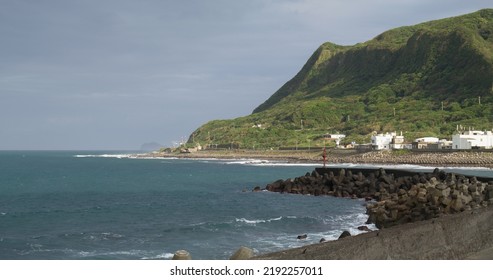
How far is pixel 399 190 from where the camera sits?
143ft

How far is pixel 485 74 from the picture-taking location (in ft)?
652

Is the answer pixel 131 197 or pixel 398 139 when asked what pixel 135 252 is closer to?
pixel 131 197

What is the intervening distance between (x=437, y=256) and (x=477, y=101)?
18530cm

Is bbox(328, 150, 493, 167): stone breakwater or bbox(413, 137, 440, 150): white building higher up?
bbox(413, 137, 440, 150): white building

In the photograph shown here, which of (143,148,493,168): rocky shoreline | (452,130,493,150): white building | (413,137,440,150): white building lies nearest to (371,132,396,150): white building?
(143,148,493,168): rocky shoreline

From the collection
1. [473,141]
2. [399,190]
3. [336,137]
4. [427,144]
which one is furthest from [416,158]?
[399,190]

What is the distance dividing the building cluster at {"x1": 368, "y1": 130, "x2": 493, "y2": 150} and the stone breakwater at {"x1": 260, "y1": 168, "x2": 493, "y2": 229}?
6907 centimetres

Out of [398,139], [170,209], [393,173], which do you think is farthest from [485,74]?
[170,209]

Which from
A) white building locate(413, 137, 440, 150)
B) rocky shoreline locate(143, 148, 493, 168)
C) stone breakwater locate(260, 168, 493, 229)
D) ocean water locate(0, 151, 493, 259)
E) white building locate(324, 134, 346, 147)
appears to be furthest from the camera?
white building locate(324, 134, 346, 147)

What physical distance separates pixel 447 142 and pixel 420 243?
406 ft

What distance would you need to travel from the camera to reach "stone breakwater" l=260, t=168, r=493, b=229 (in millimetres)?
28578

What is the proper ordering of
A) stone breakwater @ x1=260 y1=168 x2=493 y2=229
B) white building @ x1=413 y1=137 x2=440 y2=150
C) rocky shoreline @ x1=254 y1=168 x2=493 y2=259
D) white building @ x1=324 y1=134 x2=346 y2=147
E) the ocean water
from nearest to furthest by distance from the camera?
rocky shoreline @ x1=254 y1=168 x2=493 y2=259, the ocean water, stone breakwater @ x1=260 y1=168 x2=493 y2=229, white building @ x1=413 y1=137 x2=440 y2=150, white building @ x1=324 y1=134 x2=346 y2=147

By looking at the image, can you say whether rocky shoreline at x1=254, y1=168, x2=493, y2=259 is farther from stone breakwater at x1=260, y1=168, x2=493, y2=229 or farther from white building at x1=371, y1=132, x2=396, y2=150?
white building at x1=371, y1=132, x2=396, y2=150

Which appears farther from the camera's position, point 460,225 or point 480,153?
point 480,153
